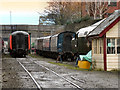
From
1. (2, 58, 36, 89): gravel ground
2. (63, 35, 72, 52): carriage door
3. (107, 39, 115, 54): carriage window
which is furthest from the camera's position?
(63, 35, 72, 52): carriage door

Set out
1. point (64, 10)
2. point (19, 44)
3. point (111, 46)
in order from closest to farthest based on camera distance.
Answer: point (111, 46) < point (19, 44) < point (64, 10)

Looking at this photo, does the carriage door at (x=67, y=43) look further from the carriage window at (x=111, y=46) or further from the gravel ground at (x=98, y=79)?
the gravel ground at (x=98, y=79)

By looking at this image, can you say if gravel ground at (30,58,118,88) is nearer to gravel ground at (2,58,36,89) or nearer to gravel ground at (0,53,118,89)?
gravel ground at (0,53,118,89)

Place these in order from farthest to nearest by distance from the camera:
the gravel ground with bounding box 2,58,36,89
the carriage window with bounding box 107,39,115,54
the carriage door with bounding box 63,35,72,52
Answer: the carriage door with bounding box 63,35,72,52
the carriage window with bounding box 107,39,115,54
the gravel ground with bounding box 2,58,36,89

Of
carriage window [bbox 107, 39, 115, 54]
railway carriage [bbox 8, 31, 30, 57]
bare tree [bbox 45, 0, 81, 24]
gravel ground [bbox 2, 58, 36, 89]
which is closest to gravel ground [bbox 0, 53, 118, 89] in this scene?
gravel ground [bbox 2, 58, 36, 89]

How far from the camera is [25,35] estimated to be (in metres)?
38.0

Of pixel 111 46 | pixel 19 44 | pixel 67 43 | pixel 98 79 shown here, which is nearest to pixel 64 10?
pixel 19 44

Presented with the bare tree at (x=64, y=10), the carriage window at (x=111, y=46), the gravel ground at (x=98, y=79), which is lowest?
the gravel ground at (x=98, y=79)

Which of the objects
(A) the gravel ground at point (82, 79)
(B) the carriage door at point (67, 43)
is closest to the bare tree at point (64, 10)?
(B) the carriage door at point (67, 43)

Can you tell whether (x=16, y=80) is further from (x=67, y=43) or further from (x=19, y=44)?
(x=19, y=44)

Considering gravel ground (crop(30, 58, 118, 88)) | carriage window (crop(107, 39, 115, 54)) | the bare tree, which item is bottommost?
gravel ground (crop(30, 58, 118, 88))

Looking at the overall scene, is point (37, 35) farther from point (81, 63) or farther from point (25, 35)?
point (81, 63)

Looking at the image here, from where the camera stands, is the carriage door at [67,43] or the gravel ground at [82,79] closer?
the gravel ground at [82,79]

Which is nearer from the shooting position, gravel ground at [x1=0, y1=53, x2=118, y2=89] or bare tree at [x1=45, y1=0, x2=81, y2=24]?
gravel ground at [x1=0, y1=53, x2=118, y2=89]
